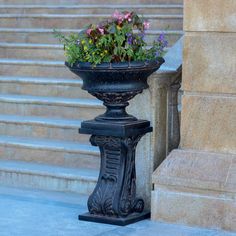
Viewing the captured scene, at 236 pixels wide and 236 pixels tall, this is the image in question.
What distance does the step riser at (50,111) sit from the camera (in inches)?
347

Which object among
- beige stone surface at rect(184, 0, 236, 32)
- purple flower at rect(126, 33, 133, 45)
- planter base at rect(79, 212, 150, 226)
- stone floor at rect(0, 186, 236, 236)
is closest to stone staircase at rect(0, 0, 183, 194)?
stone floor at rect(0, 186, 236, 236)

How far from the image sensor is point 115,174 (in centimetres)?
707

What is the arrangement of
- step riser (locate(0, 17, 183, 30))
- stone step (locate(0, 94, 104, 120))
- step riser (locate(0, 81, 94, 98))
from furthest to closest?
step riser (locate(0, 17, 183, 30)), step riser (locate(0, 81, 94, 98)), stone step (locate(0, 94, 104, 120))

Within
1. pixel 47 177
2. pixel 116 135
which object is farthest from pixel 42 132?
pixel 116 135

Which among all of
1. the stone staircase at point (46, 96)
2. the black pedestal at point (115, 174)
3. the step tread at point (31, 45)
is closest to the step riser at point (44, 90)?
the stone staircase at point (46, 96)

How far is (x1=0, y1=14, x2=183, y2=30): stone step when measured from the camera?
10.2 metres

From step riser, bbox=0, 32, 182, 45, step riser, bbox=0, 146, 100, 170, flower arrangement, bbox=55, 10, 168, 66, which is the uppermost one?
flower arrangement, bbox=55, 10, 168, 66

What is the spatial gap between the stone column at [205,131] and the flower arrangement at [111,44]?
0.43 m

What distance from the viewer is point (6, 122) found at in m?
9.01

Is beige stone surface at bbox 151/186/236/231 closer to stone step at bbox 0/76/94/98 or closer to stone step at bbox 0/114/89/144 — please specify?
stone step at bbox 0/114/89/144

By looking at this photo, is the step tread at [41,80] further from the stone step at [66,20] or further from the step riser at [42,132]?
the stone step at [66,20]

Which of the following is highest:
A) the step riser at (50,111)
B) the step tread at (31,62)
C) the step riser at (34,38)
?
the step riser at (34,38)

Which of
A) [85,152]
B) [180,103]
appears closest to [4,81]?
[85,152]

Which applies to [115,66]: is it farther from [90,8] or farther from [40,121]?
[90,8]
